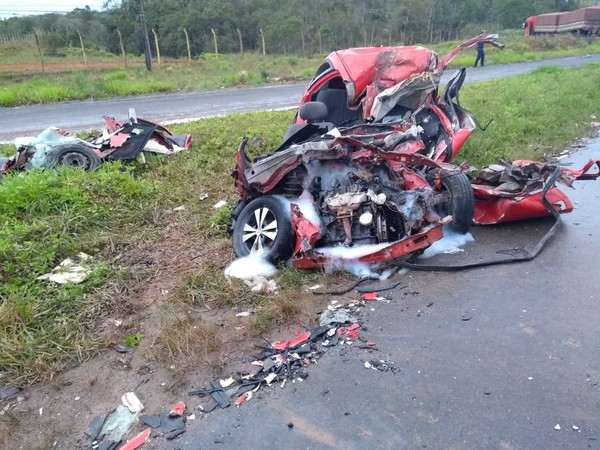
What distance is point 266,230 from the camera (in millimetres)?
4953

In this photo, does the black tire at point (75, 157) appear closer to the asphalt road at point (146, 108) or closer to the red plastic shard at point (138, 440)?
the asphalt road at point (146, 108)

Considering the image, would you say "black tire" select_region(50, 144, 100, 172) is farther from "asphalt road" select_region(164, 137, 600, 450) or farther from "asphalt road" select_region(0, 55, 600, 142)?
"asphalt road" select_region(164, 137, 600, 450)

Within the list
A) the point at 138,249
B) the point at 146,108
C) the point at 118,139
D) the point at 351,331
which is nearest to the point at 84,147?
the point at 118,139

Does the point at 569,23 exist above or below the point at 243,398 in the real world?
above

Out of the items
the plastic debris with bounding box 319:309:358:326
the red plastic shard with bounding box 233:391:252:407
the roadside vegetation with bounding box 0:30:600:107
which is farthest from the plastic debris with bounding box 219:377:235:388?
the roadside vegetation with bounding box 0:30:600:107

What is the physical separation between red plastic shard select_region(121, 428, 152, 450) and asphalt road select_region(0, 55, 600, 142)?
9081mm

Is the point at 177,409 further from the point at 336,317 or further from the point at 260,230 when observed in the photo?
the point at 260,230

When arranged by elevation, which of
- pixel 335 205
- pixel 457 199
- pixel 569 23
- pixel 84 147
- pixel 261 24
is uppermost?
pixel 261 24

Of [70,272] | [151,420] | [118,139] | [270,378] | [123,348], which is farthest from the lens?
[118,139]

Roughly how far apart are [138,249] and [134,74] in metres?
18.1

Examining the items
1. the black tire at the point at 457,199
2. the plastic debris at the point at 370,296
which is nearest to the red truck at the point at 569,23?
the black tire at the point at 457,199

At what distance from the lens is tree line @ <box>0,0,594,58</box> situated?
3559 centimetres

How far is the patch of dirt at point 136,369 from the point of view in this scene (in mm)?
3189

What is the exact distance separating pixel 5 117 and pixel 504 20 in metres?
51.8
